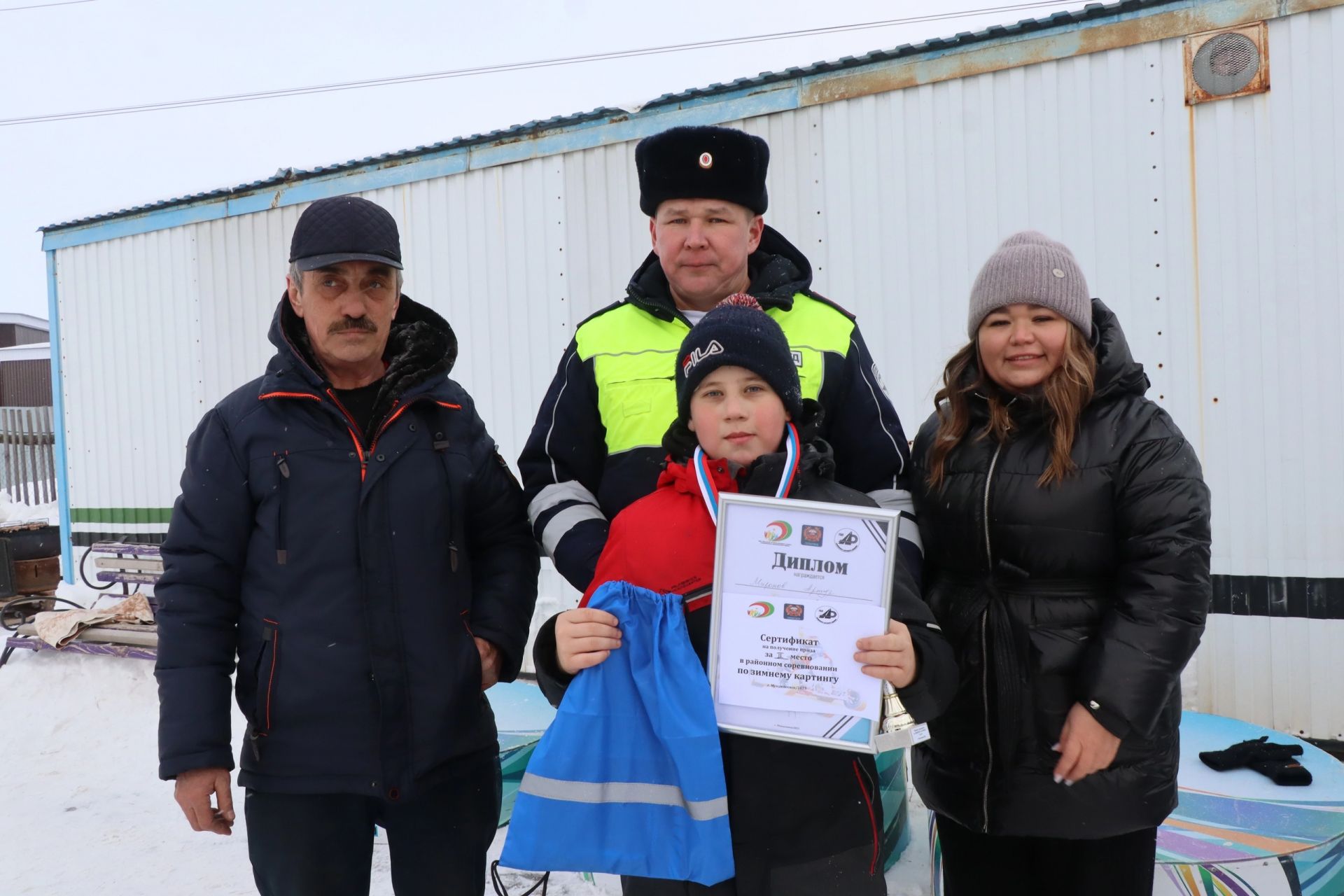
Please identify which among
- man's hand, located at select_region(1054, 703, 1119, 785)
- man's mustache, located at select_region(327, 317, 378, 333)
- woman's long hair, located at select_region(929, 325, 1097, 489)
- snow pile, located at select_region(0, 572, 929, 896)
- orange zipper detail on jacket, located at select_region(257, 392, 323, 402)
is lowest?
snow pile, located at select_region(0, 572, 929, 896)

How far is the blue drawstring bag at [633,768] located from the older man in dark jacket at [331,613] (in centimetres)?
55

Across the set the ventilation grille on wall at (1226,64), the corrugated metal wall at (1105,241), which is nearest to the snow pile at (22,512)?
the corrugated metal wall at (1105,241)

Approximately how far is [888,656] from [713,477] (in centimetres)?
45

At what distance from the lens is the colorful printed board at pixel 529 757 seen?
3396mm

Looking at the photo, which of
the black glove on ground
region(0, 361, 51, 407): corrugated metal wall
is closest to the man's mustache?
the black glove on ground

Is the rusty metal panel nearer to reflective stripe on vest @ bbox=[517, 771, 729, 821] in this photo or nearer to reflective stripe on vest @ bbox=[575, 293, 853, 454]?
reflective stripe on vest @ bbox=[575, 293, 853, 454]

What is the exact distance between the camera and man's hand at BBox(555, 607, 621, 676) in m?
1.71

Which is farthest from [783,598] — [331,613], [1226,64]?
[1226,64]

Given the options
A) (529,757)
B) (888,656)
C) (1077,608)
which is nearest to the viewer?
(888,656)

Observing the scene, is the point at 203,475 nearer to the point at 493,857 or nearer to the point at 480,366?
the point at 493,857

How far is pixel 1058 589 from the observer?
2.01 metres

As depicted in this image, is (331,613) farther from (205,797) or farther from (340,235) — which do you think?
(340,235)

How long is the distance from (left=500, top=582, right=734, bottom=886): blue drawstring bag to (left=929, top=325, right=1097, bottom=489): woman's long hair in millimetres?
809

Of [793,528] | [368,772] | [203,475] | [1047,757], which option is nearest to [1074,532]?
[1047,757]
